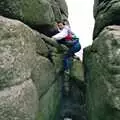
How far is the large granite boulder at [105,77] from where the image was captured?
40.3ft

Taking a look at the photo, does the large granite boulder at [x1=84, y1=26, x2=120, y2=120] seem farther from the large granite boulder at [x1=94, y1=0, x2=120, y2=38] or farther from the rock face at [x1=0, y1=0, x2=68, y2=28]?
the rock face at [x1=0, y1=0, x2=68, y2=28]

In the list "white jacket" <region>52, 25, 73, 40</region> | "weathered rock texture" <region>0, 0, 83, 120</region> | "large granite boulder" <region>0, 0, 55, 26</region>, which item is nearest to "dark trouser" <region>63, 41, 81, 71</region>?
"weathered rock texture" <region>0, 0, 83, 120</region>

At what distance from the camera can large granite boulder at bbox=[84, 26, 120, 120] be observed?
12.3 m

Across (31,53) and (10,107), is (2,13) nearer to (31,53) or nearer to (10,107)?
(31,53)

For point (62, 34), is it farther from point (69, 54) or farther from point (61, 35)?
point (69, 54)

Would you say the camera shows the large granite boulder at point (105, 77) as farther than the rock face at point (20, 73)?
Yes

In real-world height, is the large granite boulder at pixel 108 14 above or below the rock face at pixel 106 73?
above

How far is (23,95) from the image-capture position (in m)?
11.6

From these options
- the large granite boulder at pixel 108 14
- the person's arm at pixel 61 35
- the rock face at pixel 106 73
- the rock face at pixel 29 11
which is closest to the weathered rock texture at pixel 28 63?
the rock face at pixel 29 11

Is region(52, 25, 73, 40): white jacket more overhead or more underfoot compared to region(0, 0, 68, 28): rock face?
more underfoot

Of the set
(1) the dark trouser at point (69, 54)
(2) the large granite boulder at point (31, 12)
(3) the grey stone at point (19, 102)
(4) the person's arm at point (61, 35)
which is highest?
(2) the large granite boulder at point (31, 12)

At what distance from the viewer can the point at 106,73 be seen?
42.7 feet

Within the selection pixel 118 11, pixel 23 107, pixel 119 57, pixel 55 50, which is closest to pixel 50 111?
pixel 55 50

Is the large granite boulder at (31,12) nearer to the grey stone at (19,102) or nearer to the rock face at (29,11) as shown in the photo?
the rock face at (29,11)
